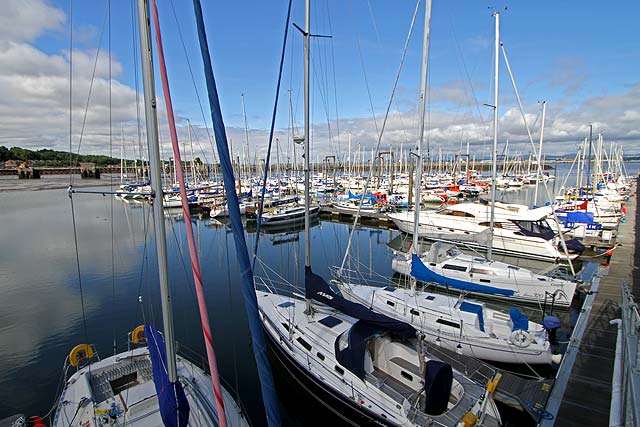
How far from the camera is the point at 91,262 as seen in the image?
23.8m

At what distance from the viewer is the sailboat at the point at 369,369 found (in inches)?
265

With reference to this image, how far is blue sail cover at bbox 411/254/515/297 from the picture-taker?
45.0ft

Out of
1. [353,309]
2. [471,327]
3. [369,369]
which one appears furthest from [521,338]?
[353,309]

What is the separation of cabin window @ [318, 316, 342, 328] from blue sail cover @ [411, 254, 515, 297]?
5774mm

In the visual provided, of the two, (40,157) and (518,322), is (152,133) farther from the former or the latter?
(40,157)

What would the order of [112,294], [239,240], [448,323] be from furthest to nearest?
[112,294], [448,323], [239,240]

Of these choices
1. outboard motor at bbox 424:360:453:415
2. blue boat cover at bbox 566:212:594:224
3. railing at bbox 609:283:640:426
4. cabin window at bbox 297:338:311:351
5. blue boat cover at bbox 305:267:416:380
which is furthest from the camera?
blue boat cover at bbox 566:212:594:224

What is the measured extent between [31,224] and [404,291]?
43.7m

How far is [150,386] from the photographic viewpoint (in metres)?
7.28

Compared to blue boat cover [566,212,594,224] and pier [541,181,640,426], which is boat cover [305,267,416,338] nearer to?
pier [541,181,640,426]

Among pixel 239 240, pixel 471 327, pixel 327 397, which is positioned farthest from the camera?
pixel 471 327

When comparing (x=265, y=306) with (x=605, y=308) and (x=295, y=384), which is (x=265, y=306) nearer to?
(x=295, y=384)

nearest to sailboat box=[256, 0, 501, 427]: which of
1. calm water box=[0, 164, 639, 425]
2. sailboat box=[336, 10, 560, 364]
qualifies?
calm water box=[0, 164, 639, 425]

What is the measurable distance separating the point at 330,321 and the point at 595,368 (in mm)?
7011
